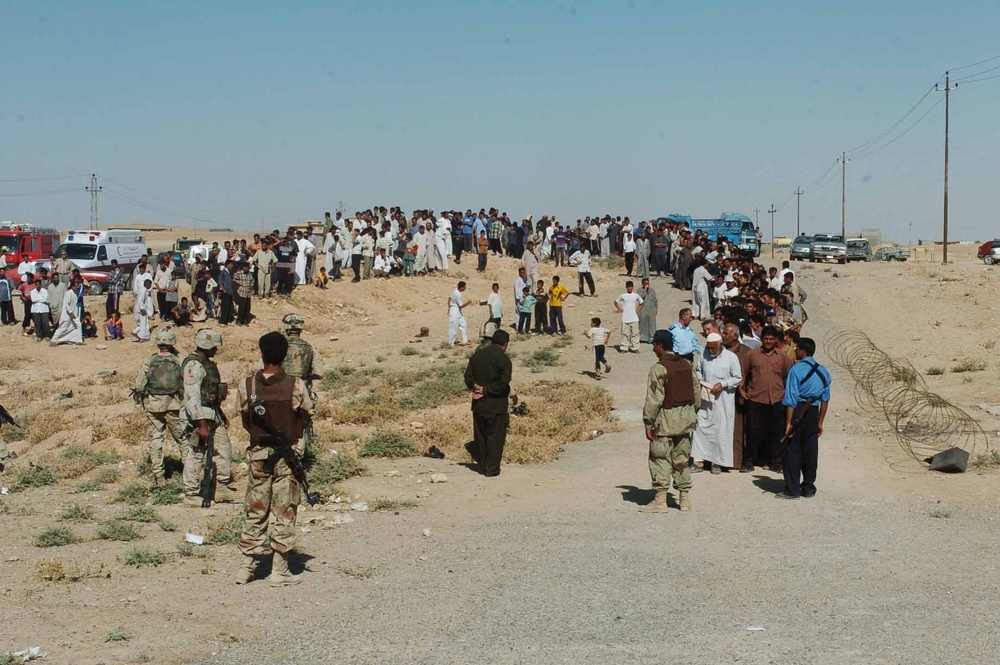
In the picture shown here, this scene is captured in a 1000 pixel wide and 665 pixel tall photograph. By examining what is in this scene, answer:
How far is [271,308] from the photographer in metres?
28.2

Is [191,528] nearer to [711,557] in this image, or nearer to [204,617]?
[204,617]

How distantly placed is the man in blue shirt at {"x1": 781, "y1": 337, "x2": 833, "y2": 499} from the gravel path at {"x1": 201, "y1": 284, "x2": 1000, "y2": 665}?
0.26 m

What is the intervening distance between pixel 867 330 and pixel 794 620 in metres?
22.0

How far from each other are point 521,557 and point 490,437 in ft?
10.9

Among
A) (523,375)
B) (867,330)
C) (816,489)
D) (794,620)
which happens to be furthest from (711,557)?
(867,330)

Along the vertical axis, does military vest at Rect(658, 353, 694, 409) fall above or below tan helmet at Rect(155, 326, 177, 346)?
below

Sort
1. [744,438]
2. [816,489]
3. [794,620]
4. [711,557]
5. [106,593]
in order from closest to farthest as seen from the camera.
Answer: [794,620] < [106,593] < [711,557] < [816,489] < [744,438]

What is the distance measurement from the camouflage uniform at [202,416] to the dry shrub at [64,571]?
7.98ft

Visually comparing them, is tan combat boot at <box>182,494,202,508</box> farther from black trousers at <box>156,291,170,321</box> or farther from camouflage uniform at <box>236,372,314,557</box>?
black trousers at <box>156,291,170,321</box>

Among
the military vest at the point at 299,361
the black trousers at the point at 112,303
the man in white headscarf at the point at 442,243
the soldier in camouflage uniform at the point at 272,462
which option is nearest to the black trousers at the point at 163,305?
the black trousers at the point at 112,303

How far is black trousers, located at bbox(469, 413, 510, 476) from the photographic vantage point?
12.0 m

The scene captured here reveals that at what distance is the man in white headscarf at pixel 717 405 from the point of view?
37.3 feet

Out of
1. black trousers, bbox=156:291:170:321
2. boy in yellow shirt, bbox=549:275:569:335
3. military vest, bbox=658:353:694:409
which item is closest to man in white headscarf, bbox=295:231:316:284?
black trousers, bbox=156:291:170:321

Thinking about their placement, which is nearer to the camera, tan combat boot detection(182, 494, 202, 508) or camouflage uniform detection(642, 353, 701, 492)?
camouflage uniform detection(642, 353, 701, 492)
